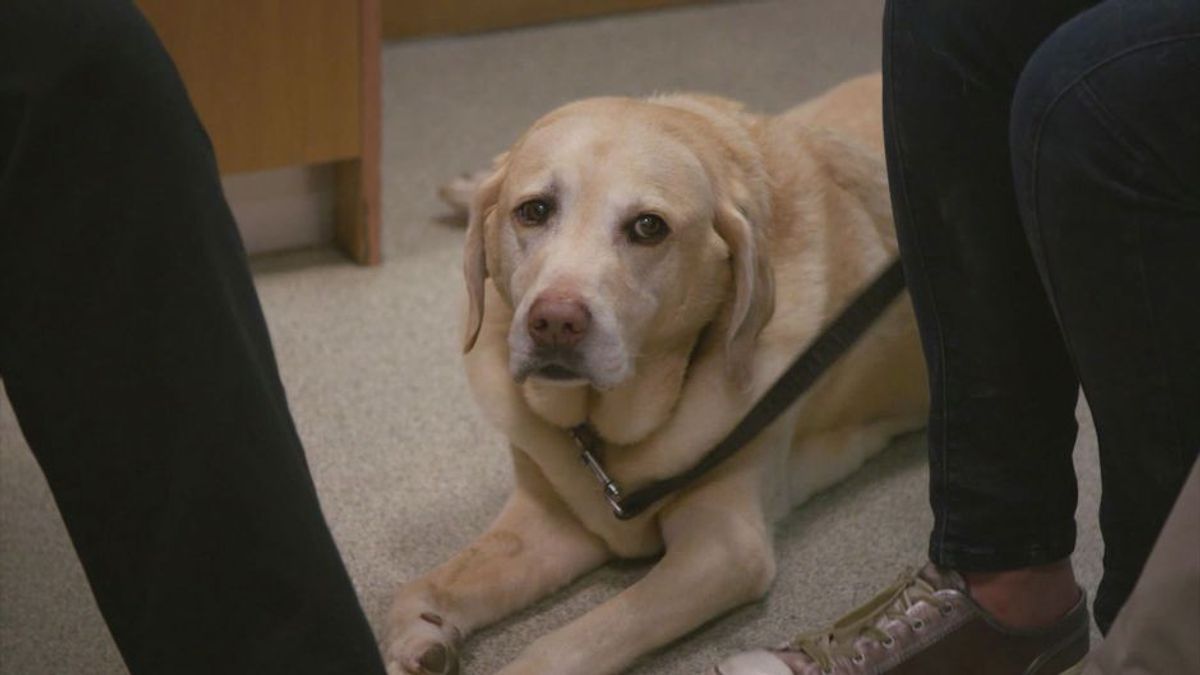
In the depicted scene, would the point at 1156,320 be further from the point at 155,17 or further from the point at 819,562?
the point at 155,17

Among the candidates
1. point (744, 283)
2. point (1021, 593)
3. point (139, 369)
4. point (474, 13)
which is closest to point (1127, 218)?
point (1021, 593)

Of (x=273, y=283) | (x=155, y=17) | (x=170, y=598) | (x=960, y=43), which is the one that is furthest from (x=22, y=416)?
(x=273, y=283)

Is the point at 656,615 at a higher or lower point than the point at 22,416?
lower

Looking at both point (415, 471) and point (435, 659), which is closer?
point (435, 659)

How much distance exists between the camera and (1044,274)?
1082 millimetres

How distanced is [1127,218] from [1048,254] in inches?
2.9

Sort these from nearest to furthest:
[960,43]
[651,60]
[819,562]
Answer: [960,43], [819,562], [651,60]

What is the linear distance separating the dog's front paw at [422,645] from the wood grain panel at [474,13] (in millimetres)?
2055

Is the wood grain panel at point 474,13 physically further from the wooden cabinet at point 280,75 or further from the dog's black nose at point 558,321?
the dog's black nose at point 558,321

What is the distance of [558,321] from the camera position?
1.34 meters

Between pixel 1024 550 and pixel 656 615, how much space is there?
336mm

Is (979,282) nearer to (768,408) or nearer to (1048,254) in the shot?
(1048,254)

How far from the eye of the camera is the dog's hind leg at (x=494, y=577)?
1382 mm

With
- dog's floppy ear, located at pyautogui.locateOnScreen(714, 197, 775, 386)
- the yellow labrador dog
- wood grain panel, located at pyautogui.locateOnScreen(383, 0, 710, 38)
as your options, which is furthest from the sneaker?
wood grain panel, located at pyautogui.locateOnScreen(383, 0, 710, 38)
